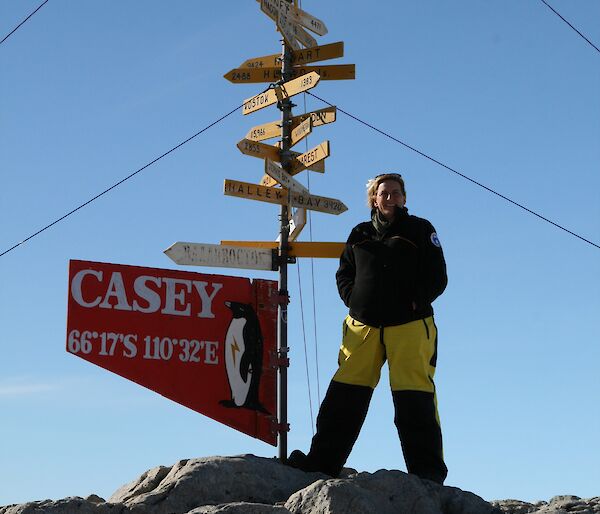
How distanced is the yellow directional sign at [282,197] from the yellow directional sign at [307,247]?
31cm

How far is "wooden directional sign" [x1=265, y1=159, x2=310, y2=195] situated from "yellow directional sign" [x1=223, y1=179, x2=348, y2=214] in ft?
0.14

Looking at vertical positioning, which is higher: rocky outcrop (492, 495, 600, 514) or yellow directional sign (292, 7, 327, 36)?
yellow directional sign (292, 7, 327, 36)

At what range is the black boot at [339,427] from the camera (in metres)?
7.73

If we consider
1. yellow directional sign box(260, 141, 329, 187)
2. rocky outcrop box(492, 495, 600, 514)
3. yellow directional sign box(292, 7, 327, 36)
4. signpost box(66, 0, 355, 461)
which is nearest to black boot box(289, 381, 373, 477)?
signpost box(66, 0, 355, 461)

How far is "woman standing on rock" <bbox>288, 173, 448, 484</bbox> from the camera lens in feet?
24.6

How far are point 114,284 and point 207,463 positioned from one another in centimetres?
187

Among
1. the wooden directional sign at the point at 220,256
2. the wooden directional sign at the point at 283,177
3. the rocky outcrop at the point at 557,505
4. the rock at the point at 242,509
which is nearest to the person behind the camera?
the rock at the point at 242,509

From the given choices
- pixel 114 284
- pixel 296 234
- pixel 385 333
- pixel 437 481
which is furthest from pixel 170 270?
pixel 437 481

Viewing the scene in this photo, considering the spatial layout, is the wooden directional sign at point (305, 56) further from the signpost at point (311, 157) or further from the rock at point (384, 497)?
the rock at point (384, 497)

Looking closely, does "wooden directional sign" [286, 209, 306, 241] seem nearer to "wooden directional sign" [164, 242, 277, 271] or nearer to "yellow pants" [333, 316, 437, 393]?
"wooden directional sign" [164, 242, 277, 271]

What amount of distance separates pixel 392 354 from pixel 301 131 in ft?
7.12

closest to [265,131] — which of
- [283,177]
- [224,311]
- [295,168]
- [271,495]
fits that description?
[295,168]

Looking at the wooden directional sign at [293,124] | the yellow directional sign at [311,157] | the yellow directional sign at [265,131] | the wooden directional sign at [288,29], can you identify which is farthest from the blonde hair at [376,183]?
the wooden directional sign at [288,29]

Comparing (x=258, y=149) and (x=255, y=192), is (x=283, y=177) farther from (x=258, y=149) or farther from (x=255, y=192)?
(x=258, y=149)
